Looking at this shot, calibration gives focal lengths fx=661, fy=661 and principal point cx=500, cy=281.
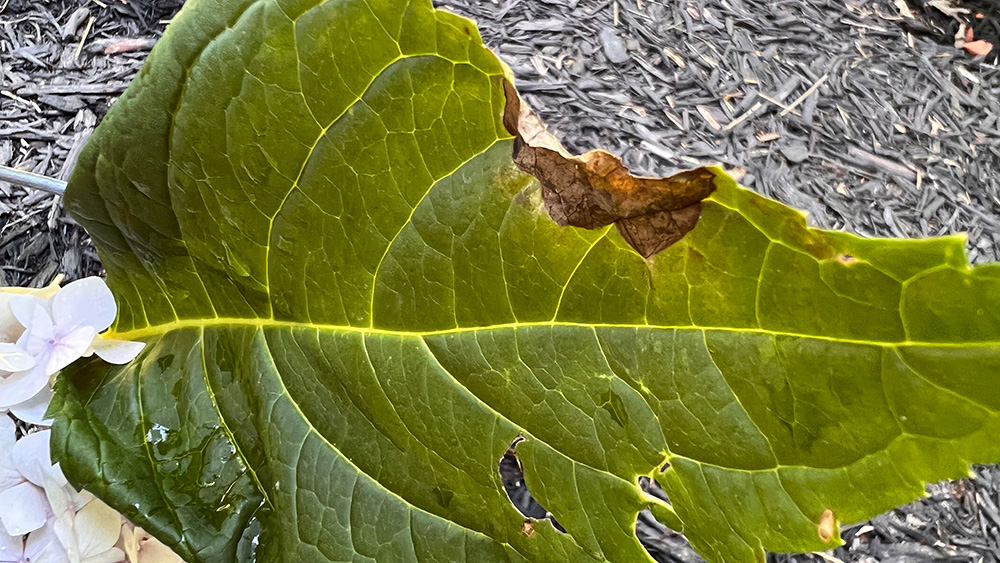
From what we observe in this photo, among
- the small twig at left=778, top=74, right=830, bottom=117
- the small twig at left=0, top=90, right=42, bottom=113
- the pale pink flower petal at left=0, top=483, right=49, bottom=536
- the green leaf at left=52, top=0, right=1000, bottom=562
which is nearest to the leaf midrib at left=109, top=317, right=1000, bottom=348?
the green leaf at left=52, top=0, right=1000, bottom=562

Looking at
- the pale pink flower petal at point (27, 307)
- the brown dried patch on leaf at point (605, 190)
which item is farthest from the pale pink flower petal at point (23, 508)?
the brown dried patch on leaf at point (605, 190)

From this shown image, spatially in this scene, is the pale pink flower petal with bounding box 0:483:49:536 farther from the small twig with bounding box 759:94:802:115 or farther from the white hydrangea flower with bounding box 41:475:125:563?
the small twig with bounding box 759:94:802:115

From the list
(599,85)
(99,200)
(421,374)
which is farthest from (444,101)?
(599,85)

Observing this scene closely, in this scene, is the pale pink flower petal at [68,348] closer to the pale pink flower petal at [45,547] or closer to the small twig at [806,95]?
the pale pink flower petal at [45,547]

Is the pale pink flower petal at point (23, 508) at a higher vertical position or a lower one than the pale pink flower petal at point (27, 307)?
lower

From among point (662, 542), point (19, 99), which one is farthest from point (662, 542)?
point (19, 99)

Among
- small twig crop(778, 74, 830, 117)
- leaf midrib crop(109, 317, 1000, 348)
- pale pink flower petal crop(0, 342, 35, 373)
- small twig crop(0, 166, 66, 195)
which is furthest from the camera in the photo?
small twig crop(778, 74, 830, 117)

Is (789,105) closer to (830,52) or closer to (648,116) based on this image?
(830,52)
